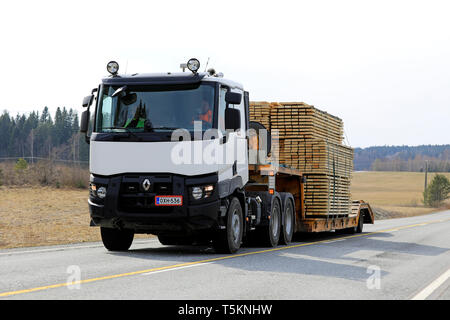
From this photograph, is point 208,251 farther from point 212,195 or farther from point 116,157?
point 116,157

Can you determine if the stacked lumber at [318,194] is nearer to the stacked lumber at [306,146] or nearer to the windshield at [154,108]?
the stacked lumber at [306,146]

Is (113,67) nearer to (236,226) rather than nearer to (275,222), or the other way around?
(236,226)

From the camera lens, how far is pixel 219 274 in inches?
356

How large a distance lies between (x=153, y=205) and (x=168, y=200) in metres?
0.31

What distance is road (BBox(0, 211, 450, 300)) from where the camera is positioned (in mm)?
7340

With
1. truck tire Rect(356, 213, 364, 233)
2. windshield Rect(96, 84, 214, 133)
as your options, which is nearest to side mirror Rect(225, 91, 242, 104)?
windshield Rect(96, 84, 214, 133)

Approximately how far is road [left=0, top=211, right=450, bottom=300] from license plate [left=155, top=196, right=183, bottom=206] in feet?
3.29

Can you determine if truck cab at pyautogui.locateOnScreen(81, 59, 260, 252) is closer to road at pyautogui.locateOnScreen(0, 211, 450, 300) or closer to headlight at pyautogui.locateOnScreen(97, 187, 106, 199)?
headlight at pyautogui.locateOnScreen(97, 187, 106, 199)

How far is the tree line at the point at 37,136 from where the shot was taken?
136000 millimetres

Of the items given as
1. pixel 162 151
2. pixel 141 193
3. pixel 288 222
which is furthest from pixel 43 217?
pixel 162 151

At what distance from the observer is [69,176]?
45.4 metres
